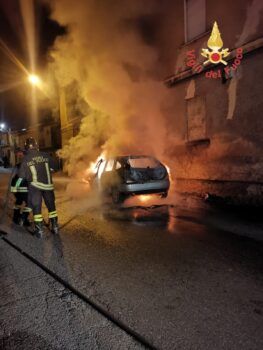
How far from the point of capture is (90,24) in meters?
13.2

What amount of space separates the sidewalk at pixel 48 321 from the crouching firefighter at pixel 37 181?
6.53 ft

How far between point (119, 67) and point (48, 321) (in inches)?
461

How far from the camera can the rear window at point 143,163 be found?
8.52m

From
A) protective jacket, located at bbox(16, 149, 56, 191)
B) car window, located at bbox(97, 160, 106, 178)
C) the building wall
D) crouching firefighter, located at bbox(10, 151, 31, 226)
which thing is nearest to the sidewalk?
protective jacket, located at bbox(16, 149, 56, 191)

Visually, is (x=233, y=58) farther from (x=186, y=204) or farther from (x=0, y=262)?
(x=0, y=262)

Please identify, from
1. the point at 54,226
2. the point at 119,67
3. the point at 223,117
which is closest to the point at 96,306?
the point at 54,226

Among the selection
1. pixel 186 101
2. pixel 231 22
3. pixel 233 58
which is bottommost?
pixel 186 101

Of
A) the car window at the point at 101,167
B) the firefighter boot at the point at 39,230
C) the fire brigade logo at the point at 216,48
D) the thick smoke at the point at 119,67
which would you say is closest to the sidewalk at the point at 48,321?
the firefighter boot at the point at 39,230

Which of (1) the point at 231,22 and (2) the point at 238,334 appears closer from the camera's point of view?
(2) the point at 238,334

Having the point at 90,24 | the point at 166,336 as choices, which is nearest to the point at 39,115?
the point at 90,24

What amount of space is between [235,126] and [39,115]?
2562 cm

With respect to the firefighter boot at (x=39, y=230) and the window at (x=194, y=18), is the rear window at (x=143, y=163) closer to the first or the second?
the firefighter boot at (x=39, y=230)

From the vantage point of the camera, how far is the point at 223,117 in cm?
952

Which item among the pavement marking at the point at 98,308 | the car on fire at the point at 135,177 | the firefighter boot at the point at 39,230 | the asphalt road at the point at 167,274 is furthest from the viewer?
the car on fire at the point at 135,177
